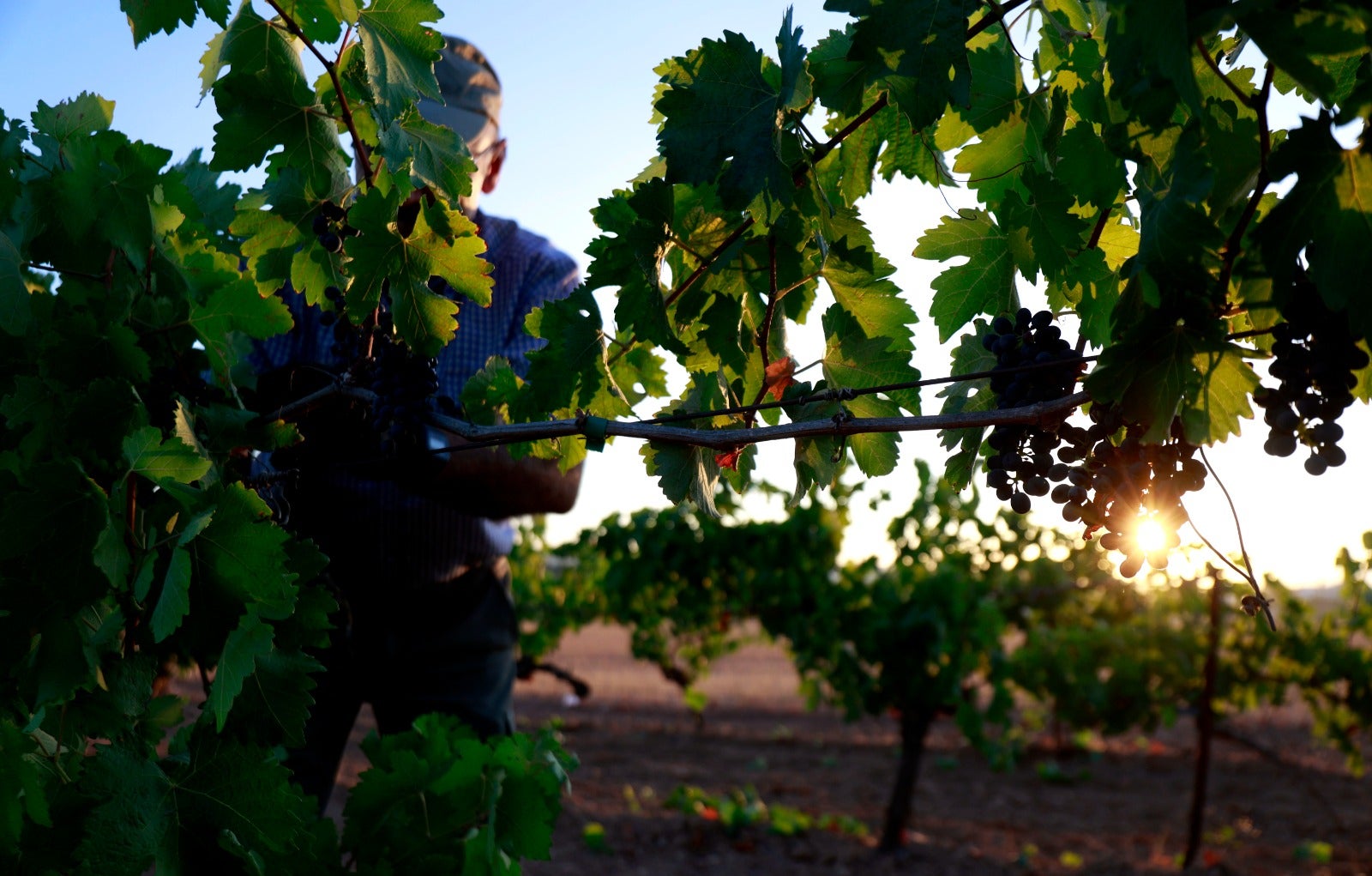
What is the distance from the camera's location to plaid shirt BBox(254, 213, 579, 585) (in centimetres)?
314

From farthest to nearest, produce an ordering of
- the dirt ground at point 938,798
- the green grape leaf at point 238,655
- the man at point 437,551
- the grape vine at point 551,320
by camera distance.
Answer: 1. the dirt ground at point 938,798
2. the man at point 437,551
3. the green grape leaf at point 238,655
4. the grape vine at point 551,320

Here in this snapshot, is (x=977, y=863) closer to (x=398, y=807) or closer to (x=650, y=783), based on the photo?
(x=650, y=783)

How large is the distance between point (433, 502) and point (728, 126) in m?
1.94

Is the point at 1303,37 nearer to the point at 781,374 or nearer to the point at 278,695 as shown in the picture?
the point at 781,374

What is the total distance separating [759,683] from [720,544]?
11.8 metres

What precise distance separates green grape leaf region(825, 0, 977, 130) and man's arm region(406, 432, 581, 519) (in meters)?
1.52

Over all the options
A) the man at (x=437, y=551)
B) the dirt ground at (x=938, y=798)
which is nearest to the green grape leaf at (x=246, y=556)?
the man at (x=437, y=551)

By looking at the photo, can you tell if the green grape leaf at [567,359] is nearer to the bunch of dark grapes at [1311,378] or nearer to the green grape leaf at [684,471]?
the green grape leaf at [684,471]

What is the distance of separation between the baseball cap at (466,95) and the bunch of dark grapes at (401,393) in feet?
5.57

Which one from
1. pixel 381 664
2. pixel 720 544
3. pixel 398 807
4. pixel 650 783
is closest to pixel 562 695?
pixel 650 783

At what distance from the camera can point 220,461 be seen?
69.6 inches

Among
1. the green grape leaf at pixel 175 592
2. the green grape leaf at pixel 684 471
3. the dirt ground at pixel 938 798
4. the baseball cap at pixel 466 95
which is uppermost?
the baseball cap at pixel 466 95

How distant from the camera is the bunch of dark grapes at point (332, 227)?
1763 millimetres

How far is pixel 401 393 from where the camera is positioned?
5.59 feet
